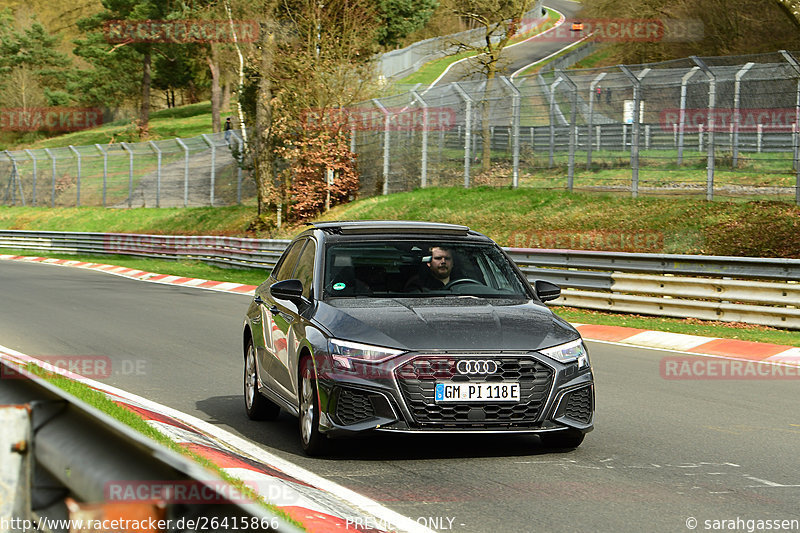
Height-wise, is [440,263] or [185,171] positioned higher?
[440,263]

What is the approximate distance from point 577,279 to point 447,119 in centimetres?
1267

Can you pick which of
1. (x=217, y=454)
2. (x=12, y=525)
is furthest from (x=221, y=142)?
(x=12, y=525)

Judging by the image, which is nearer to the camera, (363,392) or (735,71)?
(363,392)

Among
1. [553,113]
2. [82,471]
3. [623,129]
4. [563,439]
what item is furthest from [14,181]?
[82,471]

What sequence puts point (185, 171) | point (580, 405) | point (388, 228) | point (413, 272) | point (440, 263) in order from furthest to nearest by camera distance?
point (185, 171) → point (388, 228) → point (440, 263) → point (413, 272) → point (580, 405)

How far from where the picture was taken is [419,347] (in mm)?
7000

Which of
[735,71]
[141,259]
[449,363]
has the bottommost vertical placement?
[141,259]

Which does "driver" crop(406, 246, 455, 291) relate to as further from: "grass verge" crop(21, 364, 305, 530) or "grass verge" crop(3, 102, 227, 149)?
"grass verge" crop(3, 102, 227, 149)

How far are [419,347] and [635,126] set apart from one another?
722 inches

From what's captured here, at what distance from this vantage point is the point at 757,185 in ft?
73.2

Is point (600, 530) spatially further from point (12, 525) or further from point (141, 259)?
point (141, 259)

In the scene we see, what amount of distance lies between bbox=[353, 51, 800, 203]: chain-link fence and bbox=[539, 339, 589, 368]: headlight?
48.0ft

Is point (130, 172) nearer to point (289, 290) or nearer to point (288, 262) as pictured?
point (288, 262)

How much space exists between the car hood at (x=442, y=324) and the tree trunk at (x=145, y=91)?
268ft
